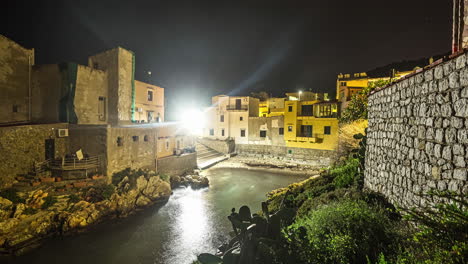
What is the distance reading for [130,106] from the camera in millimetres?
Result: 21312

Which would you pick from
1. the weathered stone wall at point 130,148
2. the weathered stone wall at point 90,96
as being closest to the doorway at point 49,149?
the weathered stone wall at point 130,148

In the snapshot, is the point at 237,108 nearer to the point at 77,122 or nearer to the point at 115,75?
the point at 115,75

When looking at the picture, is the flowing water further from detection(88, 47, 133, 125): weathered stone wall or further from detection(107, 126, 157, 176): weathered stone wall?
detection(88, 47, 133, 125): weathered stone wall

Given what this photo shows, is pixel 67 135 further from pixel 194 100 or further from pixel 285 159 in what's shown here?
pixel 194 100

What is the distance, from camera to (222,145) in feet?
103

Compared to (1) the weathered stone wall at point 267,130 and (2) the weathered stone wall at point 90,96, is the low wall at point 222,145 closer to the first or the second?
(1) the weathered stone wall at point 267,130

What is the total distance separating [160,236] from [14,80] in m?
17.0

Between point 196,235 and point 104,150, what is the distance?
30.9 ft

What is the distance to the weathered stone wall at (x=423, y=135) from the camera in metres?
2.76

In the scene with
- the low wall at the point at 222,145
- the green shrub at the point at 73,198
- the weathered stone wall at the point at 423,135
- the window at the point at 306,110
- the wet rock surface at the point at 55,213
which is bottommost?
the wet rock surface at the point at 55,213

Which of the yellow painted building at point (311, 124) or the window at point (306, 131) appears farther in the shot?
the window at point (306, 131)

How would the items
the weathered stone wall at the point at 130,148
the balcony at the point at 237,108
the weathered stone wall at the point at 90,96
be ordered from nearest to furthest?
the weathered stone wall at the point at 130,148, the weathered stone wall at the point at 90,96, the balcony at the point at 237,108

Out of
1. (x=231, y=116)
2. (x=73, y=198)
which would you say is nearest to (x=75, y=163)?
(x=73, y=198)

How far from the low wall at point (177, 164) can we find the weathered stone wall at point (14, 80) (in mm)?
11332
